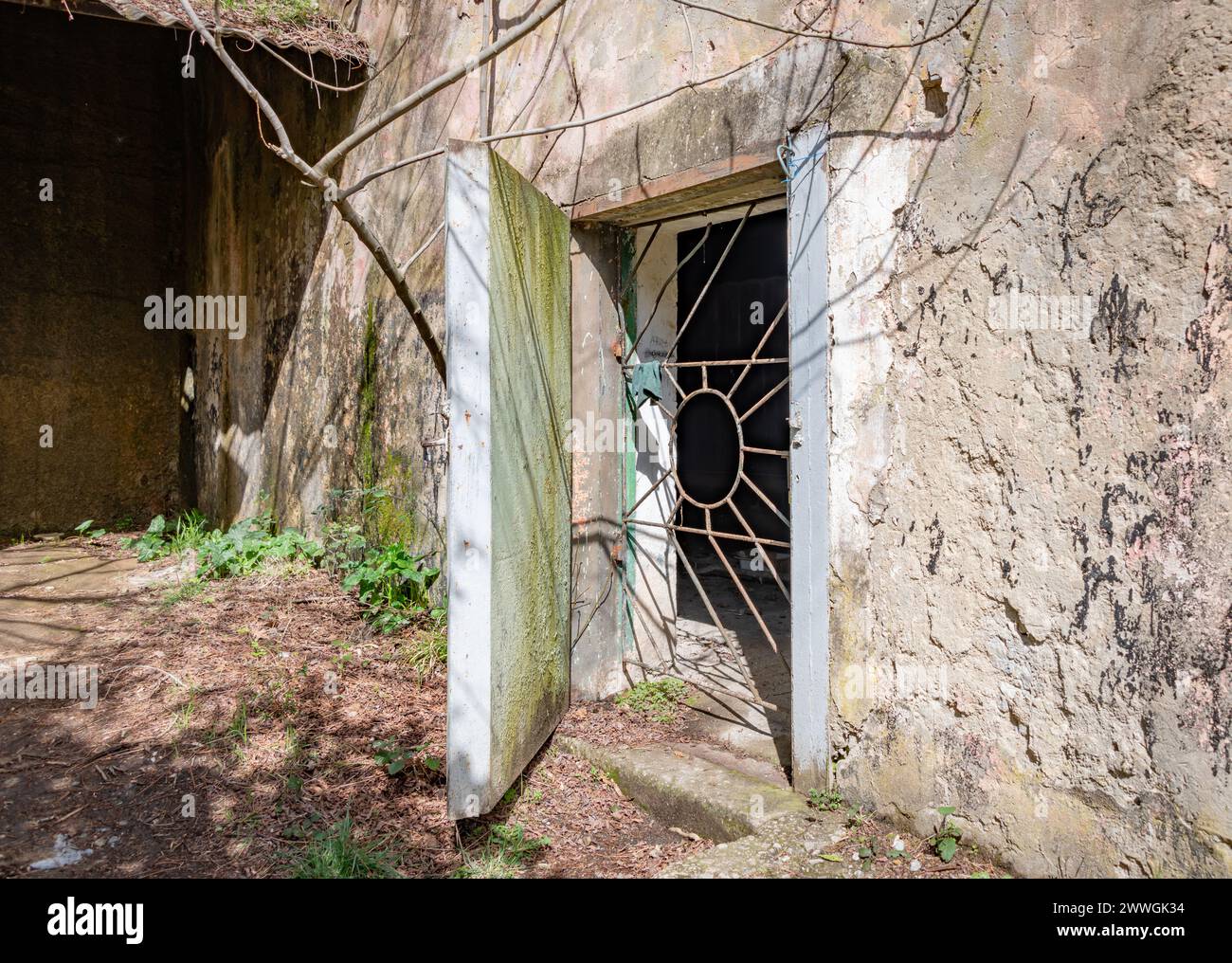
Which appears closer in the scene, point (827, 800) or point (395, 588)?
point (827, 800)

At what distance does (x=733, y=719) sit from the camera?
362cm

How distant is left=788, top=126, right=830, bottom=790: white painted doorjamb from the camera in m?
2.77

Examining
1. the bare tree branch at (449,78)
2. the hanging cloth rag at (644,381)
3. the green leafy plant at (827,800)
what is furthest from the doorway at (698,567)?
the bare tree branch at (449,78)

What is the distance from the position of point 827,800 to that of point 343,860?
1568 millimetres

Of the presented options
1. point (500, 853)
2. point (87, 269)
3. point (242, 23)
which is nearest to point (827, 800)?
point (500, 853)

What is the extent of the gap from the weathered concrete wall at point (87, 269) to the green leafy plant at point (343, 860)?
20.7 ft

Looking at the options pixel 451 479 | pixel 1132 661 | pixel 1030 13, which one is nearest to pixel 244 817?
pixel 451 479

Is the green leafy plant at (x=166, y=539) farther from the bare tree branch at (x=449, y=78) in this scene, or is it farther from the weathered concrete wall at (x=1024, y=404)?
the weathered concrete wall at (x=1024, y=404)

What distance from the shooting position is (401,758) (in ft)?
10.5

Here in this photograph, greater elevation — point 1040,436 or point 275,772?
point 1040,436

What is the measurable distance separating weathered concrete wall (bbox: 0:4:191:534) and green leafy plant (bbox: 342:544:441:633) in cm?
454

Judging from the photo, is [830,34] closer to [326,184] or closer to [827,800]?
[326,184]
